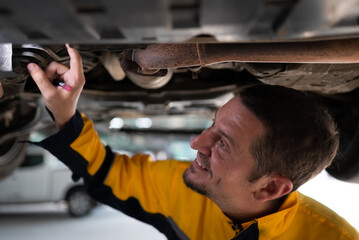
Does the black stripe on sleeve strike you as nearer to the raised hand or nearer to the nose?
the raised hand

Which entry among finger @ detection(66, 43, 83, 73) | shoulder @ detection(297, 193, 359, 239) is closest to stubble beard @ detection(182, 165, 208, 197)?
shoulder @ detection(297, 193, 359, 239)

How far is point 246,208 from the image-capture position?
3.55ft

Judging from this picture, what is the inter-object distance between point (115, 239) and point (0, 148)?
6.96 ft

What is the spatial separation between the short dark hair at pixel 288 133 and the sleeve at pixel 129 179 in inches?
15.8

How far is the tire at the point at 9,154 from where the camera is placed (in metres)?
1.47

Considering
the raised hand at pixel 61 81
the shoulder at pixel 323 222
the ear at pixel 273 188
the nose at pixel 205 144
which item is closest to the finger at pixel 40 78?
the raised hand at pixel 61 81

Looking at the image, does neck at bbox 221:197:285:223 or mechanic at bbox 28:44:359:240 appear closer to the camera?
mechanic at bbox 28:44:359:240

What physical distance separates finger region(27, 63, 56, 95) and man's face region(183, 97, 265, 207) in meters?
0.47

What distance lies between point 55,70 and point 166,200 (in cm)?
65

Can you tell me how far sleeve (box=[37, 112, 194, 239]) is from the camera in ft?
3.82

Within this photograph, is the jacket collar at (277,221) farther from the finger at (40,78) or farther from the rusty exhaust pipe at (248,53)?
the finger at (40,78)

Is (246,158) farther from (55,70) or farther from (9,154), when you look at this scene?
(9,154)

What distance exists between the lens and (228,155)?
99cm

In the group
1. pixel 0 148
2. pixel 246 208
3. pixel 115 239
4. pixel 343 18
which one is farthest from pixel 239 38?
pixel 115 239
